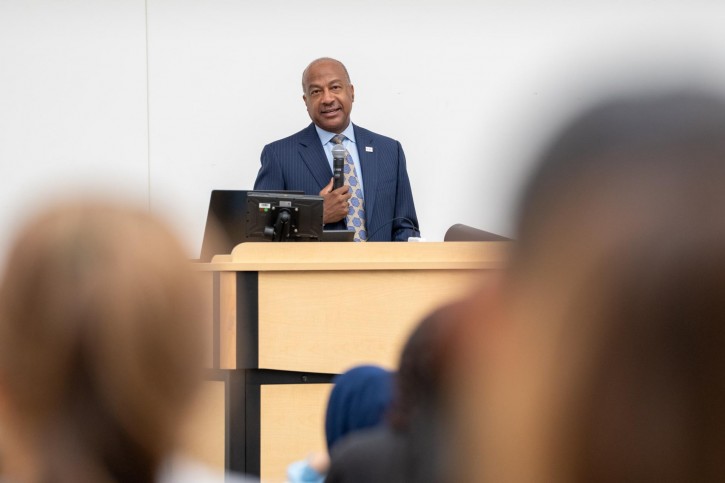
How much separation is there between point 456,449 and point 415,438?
57 millimetres

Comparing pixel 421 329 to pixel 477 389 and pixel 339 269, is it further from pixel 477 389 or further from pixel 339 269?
pixel 339 269

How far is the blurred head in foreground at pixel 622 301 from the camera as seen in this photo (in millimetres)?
584

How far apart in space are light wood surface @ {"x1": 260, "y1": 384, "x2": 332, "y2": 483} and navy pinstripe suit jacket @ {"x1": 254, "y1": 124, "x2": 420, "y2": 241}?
1990 millimetres

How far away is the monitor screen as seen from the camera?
143 inches

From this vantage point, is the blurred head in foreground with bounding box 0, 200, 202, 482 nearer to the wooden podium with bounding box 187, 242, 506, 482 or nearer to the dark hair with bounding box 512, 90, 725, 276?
the dark hair with bounding box 512, 90, 725, 276

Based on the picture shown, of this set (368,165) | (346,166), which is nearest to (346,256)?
(346,166)

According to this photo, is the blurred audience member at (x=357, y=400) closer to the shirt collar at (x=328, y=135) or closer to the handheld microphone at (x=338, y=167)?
the handheld microphone at (x=338, y=167)

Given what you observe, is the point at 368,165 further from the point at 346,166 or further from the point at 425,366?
the point at 425,366

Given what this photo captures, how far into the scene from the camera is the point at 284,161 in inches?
195

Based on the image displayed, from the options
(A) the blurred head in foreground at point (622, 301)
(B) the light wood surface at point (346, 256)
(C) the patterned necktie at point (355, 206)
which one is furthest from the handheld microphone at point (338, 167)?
(A) the blurred head in foreground at point (622, 301)

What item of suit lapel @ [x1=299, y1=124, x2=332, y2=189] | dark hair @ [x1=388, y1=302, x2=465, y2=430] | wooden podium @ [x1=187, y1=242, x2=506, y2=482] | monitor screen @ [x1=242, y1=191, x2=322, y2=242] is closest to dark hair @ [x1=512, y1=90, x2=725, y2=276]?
dark hair @ [x1=388, y1=302, x2=465, y2=430]

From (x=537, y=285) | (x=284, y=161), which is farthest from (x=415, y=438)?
(x=284, y=161)

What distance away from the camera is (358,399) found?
1028mm

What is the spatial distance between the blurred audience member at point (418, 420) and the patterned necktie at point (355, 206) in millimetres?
3911
